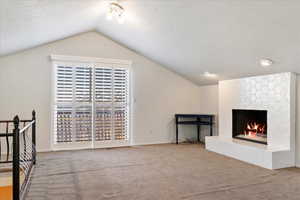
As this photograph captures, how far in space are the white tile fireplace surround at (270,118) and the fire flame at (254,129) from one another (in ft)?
1.55

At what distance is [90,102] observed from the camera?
5.25 m

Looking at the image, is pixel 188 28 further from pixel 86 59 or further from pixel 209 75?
pixel 86 59

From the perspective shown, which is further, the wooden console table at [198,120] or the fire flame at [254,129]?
the wooden console table at [198,120]

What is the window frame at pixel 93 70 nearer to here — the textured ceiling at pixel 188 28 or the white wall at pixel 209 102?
the textured ceiling at pixel 188 28

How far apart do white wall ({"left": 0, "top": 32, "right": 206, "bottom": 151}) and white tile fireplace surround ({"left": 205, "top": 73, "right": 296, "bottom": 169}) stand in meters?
1.55

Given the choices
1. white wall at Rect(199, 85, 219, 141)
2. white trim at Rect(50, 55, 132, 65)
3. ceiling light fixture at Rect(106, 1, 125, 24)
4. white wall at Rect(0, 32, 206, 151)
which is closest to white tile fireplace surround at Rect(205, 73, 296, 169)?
white wall at Rect(199, 85, 219, 141)

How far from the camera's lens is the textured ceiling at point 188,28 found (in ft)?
8.95

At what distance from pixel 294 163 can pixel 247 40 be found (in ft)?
7.85

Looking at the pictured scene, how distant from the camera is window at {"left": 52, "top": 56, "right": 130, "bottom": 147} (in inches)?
198

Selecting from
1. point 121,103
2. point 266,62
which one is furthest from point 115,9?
point 266,62

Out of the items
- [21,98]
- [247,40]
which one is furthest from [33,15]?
[247,40]

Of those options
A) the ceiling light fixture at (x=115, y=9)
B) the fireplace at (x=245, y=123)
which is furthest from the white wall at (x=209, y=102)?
the ceiling light fixture at (x=115, y=9)

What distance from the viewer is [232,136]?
510cm

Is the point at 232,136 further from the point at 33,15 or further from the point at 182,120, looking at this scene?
the point at 33,15
